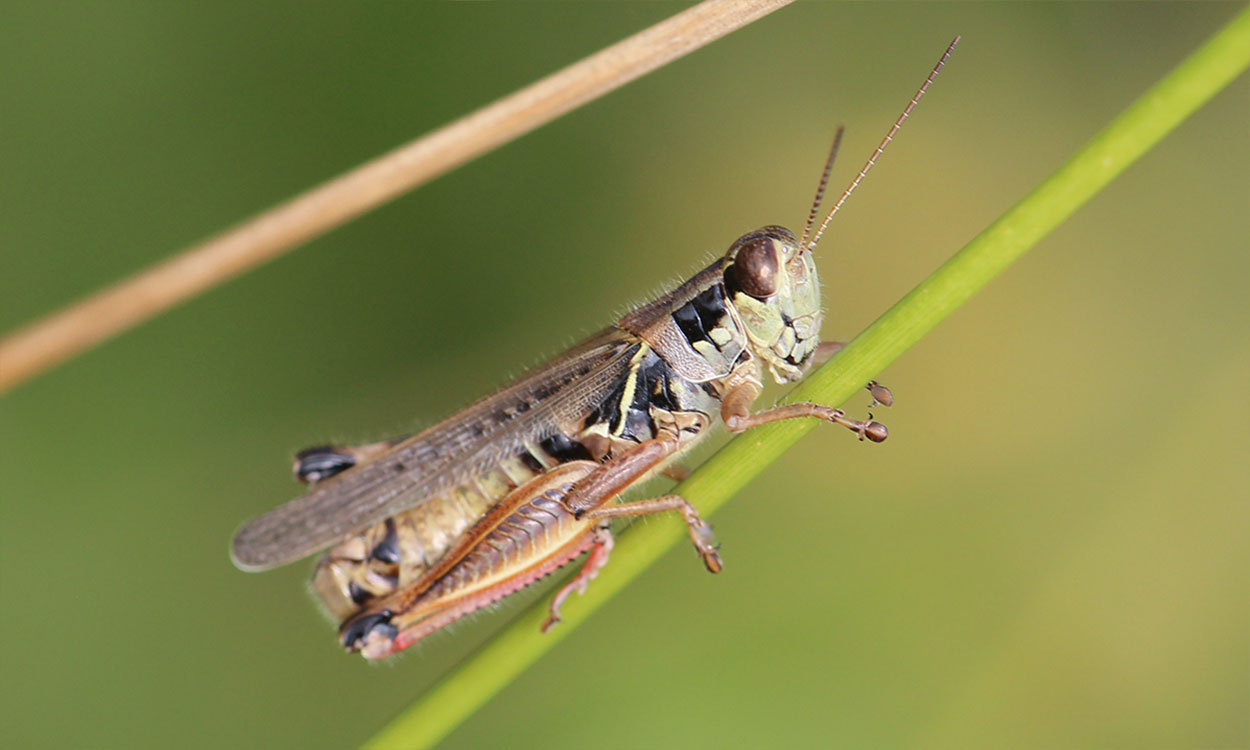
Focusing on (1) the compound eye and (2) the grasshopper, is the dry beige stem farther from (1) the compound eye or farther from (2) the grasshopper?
(2) the grasshopper

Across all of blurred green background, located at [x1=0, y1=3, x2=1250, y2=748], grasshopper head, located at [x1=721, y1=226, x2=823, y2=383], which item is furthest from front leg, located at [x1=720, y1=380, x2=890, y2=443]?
blurred green background, located at [x1=0, y1=3, x2=1250, y2=748]

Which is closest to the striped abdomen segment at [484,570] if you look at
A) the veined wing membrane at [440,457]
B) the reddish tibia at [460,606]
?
the reddish tibia at [460,606]

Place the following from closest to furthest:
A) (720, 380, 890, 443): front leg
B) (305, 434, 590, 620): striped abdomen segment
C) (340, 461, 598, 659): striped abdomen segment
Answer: (720, 380, 890, 443): front leg → (340, 461, 598, 659): striped abdomen segment → (305, 434, 590, 620): striped abdomen segment

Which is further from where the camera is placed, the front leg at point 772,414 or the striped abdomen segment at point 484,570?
the striped abdomen segment at point 484,570

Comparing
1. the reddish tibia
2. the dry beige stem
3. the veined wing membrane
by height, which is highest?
the veined wing membrane

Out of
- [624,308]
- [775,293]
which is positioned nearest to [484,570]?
[624,308]

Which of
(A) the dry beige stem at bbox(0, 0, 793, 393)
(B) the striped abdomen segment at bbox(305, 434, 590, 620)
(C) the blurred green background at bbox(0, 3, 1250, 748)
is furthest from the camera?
(C) the blurred green background at bbox(0, 3, 1250, 748)

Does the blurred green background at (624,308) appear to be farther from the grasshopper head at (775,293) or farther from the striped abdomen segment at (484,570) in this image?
the striped abdomen segment at (484,570)
